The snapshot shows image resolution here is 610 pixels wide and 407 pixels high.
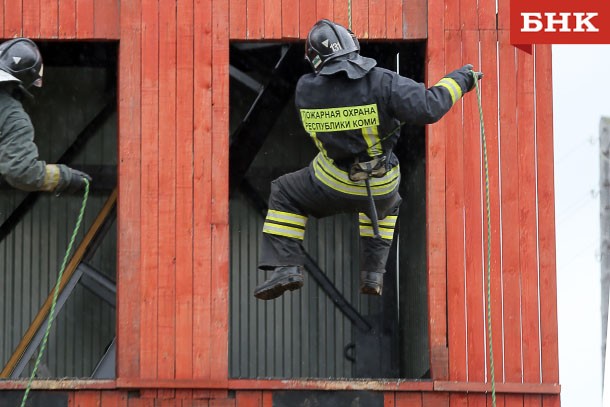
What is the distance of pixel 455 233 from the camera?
12.3 metres

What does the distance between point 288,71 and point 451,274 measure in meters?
3.64

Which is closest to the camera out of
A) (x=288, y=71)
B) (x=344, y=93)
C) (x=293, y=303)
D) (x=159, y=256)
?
(x=344, y=93)

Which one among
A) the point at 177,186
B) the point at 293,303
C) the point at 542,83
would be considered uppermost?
the point at 542,83

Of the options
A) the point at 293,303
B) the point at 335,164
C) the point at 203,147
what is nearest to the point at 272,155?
the point at 293,303

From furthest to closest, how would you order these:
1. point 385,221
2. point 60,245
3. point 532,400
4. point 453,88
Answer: point 60,245 → point 532,400 → point 385,221 → point 453,88

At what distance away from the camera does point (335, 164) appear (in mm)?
10375

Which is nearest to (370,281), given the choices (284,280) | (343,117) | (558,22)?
(284,280)

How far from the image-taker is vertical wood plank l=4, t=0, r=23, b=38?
1235 cm

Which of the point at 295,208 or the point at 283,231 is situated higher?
the point at 295,208

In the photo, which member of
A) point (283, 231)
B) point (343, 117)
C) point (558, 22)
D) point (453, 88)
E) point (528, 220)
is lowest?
point (283, 231)

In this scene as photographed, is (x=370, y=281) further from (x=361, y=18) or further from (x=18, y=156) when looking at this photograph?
(x=18, y=156)

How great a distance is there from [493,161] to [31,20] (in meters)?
4.01

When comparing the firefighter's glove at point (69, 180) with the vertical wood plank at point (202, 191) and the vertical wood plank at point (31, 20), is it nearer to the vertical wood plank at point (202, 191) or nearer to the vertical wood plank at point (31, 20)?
the vertical wood plank at point (202, 191)

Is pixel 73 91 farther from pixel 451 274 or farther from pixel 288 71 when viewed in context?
pixel 451 274
